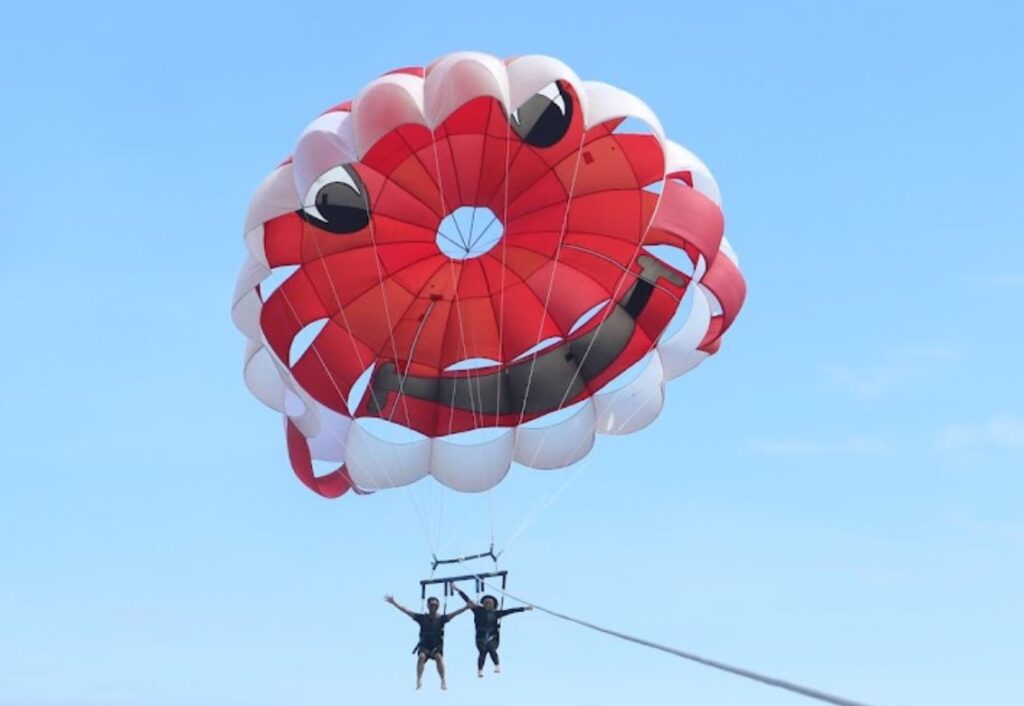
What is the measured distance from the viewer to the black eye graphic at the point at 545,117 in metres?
13.6

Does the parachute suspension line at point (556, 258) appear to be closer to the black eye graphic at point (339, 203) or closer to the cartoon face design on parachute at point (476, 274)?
the cartoon face design on parachute at point (476, 274)

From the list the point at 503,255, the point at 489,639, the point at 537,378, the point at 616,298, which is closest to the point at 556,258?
the point at 503,255

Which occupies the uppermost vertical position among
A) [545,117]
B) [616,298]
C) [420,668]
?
[545,117]

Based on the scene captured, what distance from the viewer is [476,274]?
14.9 m

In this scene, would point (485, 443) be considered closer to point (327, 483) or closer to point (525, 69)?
point (327, 483)

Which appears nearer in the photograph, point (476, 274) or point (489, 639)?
point (489, 639)

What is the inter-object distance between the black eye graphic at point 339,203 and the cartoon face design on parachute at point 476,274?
0.06 ft

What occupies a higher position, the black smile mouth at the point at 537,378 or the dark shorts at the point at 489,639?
the black smile mouth at the point at 537,378

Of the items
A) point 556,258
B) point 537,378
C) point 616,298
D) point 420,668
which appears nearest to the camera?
point 420,668

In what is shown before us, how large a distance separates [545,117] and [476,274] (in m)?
2.02

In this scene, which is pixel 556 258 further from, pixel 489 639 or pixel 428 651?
pixel 428 651

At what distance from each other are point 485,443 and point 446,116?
3.86 meters

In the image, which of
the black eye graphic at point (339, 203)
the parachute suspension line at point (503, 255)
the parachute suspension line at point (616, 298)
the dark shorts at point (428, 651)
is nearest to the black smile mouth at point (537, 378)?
the parachute suspension line at point (616, 298)

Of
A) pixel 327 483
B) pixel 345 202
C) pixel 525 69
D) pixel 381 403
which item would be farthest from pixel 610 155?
pixel 327 483
